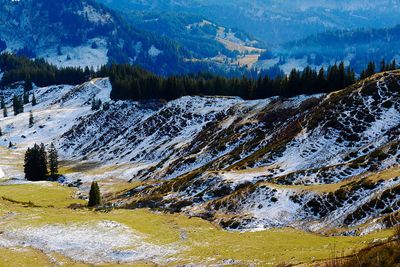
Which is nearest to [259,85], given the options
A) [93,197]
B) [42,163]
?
[42,163]

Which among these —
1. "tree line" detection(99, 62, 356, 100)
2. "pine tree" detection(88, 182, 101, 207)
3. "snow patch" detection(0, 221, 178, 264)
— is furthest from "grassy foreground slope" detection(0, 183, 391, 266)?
"tree line" detection(99, 62, 356, 100)

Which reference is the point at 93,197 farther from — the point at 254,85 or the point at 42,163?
the point at 254,85

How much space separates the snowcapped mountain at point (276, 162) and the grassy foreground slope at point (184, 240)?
5295 millimetres

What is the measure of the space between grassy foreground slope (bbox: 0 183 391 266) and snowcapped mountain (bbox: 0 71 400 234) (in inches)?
208

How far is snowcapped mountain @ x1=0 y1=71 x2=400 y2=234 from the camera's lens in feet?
191

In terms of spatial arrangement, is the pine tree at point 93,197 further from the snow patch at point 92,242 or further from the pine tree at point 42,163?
the pine tree at point 42,163

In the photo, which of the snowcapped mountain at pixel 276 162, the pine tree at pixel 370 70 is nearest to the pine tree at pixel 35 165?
the snowcapped mountain at pixel 276 162

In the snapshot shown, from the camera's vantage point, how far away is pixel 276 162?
83.9m

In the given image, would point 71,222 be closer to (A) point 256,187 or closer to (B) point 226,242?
(B) point 226,242

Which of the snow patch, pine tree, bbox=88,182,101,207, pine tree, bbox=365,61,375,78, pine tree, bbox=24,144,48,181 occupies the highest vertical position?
pine tree, bbox=365,61,375,78

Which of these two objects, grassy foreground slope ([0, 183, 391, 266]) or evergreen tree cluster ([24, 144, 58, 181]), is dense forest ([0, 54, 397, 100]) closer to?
evergreen tree cluster ([24, 144, 58, 181])

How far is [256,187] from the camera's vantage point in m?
69.8

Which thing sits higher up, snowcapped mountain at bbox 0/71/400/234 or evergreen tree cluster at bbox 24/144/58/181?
snowcapped mountain at bbox 0/71/400/234

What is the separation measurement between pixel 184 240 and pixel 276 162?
35.9 metres
